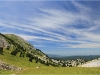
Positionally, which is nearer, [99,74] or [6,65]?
[99,74]

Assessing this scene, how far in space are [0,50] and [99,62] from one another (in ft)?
225

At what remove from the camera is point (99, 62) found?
3898 inches

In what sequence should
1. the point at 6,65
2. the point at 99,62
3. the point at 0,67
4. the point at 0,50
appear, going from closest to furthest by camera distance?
1. the point at 0,67
2. the point at 6,65
3. the point at 99,62
4. the point at 0,50

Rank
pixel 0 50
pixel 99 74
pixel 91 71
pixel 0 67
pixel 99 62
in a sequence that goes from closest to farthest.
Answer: pixel 99 74 < pixel 91 71 < pixel 0 67 < pixel 99 62 < pixel 0 50

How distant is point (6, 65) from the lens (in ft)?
267

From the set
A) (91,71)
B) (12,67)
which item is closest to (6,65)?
(12,67)

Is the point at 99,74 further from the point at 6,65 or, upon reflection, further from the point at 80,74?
the point at 6,65

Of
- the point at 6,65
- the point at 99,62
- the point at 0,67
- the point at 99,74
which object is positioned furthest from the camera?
the point at 99,62

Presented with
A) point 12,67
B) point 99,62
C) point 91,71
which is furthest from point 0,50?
point 91,71

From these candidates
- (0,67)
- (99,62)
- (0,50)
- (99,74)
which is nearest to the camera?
(99,74)

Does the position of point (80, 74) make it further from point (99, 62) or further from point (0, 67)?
point (99, 62)

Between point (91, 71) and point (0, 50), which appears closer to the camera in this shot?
point (91, 71)

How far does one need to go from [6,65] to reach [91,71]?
153 feet

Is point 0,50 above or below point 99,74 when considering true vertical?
above
